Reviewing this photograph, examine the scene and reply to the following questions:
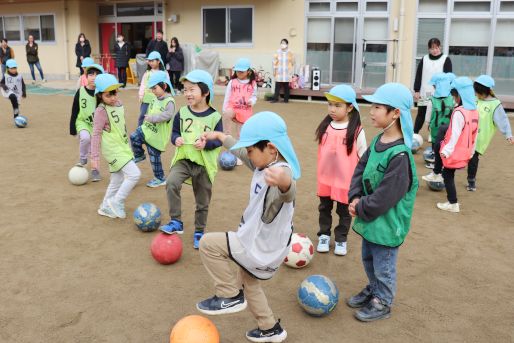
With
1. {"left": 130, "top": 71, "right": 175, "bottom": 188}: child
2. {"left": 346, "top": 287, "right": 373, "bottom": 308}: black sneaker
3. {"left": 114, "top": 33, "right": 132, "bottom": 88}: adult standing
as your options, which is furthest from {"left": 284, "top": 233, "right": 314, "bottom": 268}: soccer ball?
{"left": 114, "top": 33, "right": 132, "bottom": 88}: adult standing

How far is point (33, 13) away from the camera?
23719mm

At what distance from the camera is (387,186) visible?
3559 mm

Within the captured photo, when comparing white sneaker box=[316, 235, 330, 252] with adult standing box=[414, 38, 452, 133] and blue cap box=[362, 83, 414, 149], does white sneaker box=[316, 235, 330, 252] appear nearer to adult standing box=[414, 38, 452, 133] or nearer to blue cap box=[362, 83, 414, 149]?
blue cap box=[362, 83, 414, 149]

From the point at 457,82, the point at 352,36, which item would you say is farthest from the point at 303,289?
the point at 352,36

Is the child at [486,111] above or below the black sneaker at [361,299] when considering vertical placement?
above

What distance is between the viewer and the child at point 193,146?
5.00m

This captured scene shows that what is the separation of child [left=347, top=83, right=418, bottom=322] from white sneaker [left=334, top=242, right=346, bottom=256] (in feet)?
4.13

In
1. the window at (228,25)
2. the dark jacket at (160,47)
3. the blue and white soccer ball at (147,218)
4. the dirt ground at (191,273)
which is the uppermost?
the window at (228,25)

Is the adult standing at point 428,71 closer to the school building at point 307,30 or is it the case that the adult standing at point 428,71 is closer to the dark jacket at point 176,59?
the school building at point 307,30

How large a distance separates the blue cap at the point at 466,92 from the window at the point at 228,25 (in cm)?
1457

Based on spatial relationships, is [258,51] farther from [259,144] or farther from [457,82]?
[259,144]

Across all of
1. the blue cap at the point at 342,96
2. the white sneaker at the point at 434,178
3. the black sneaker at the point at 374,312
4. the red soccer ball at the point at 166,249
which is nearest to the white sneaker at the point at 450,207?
the white sneaker at the point at 434,178

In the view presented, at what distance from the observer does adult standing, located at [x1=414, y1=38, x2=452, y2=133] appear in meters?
10.2

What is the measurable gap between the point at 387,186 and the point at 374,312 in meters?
1.08
